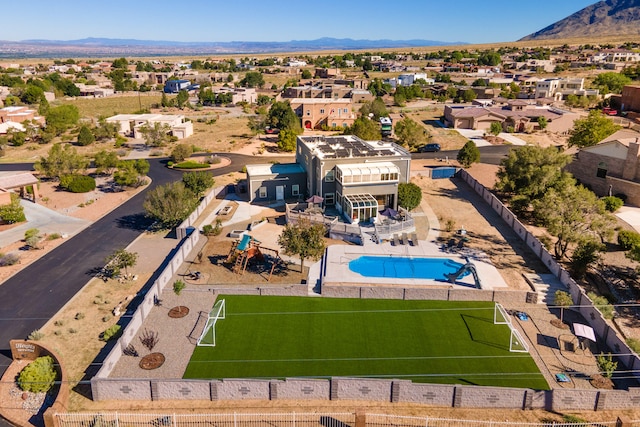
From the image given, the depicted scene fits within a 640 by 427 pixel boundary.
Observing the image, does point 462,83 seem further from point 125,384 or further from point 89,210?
point 125,384

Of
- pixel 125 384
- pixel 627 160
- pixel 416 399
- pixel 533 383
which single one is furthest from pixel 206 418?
pixel 627 160

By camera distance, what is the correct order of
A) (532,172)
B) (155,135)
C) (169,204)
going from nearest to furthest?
(169,204), (532,172), (155,135)

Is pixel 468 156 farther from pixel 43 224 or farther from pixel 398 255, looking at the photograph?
pixel 43 224

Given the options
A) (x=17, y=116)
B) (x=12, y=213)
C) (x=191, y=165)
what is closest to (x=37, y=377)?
(x=12, y=213)

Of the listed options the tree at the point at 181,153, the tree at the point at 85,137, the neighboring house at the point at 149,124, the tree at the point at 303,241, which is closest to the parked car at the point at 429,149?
the tree at the point at 181,153

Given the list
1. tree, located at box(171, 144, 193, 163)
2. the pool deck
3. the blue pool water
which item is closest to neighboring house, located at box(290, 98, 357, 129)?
tree, located at box(171, 144, 193, 163)

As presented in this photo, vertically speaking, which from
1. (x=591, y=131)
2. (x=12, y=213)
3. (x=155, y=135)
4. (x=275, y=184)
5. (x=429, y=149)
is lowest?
(x=12, y=213)
